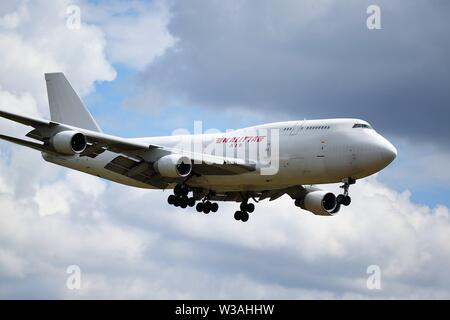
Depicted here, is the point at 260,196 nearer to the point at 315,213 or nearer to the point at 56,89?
the point at 315,213

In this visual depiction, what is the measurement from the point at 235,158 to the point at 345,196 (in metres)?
9.21

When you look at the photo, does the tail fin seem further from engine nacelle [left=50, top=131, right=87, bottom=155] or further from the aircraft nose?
the aircraft nose

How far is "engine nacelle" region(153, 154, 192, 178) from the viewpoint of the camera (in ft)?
232

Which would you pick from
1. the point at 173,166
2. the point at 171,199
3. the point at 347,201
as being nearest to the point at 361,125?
the point at 347,201

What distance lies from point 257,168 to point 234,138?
394cm

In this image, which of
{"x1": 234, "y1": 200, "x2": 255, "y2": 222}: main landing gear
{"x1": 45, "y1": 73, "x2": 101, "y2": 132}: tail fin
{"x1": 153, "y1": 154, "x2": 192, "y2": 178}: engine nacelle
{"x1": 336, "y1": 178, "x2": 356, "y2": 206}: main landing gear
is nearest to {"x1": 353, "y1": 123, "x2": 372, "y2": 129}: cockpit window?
{"x1": 336, "y1": 178, "x2": 356, "y2": 206}: main landing gear

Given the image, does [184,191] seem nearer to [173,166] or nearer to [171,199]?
[171,199]

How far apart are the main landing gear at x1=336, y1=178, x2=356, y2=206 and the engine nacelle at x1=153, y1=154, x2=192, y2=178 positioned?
10896mm

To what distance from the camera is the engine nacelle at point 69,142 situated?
67.6 metres

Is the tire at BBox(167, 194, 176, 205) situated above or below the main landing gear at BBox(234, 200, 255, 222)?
below

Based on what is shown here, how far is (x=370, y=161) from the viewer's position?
223ft

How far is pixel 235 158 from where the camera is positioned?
73.4 metres

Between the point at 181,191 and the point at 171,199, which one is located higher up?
the point at 181,191

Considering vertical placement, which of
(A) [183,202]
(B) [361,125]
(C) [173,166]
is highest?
(B) [361,125]
